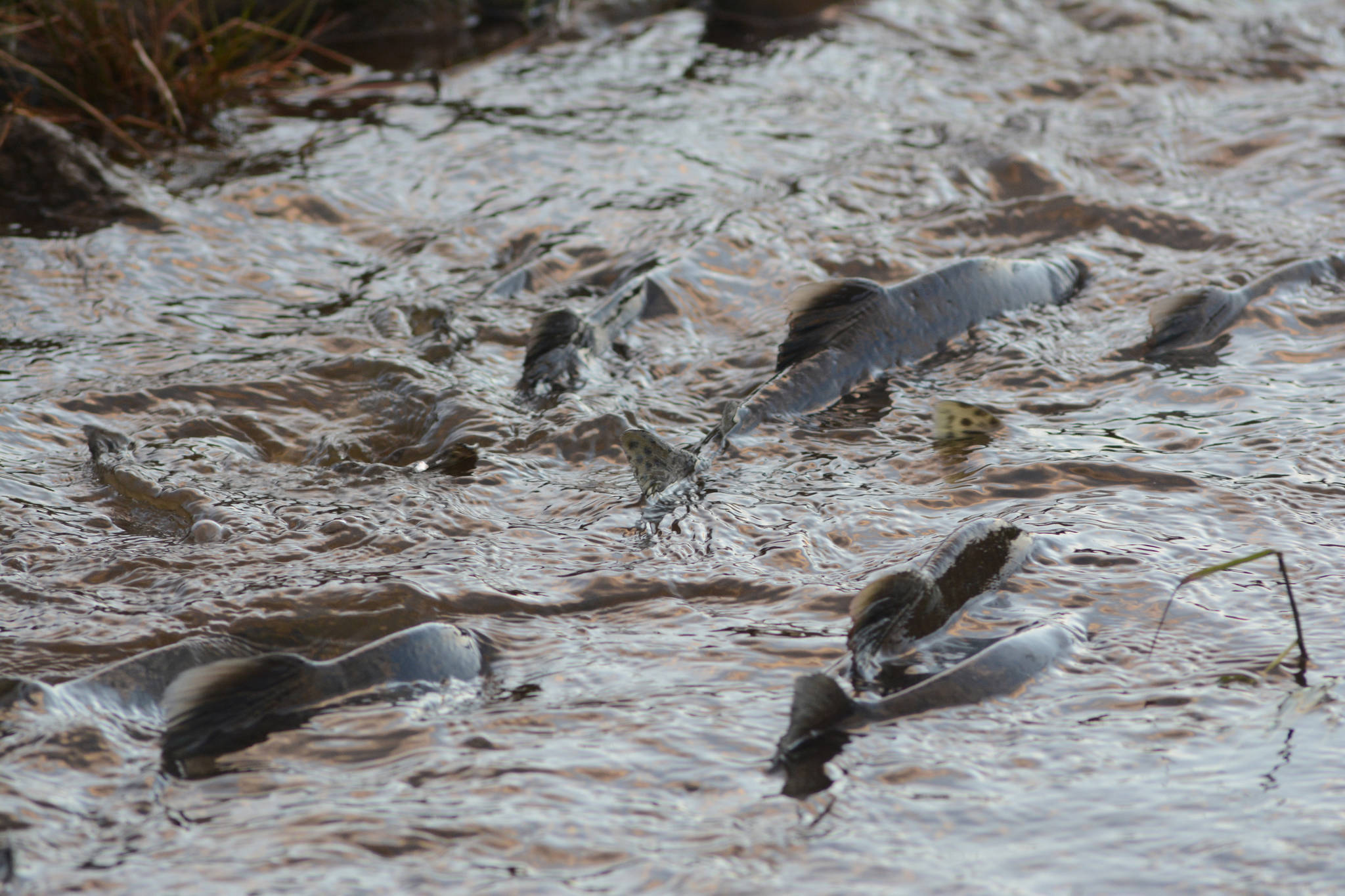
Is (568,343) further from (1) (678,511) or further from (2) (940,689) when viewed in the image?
(2) (940,689)

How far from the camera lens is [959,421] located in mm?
3975

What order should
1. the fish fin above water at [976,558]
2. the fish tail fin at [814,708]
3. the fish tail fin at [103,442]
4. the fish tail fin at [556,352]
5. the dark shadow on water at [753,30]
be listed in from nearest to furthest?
1. the fish tail fin at [814,708]
2. the fish fin above water at [976,558]
3. the fish tail fin at [103,442]
4. the fish tail fin at [556,352]
5. the dark shadow on water at [753,30]

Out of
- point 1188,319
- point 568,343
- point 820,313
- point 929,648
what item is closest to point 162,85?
point 568,343

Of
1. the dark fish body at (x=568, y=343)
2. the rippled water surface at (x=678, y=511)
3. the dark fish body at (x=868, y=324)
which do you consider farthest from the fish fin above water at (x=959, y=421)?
the dark fish body at (x=568, y=343)

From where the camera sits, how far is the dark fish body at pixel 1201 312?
4.59 m

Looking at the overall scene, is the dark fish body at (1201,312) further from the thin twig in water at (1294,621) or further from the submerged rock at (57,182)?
the submerged rock at (57,182)

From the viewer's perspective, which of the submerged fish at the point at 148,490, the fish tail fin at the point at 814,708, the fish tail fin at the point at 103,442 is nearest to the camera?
the fish tail fin at the point at 814,708

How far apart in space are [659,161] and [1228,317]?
9.91 ft

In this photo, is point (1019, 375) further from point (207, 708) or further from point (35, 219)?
point (35, 219)

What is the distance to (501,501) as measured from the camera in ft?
11.8

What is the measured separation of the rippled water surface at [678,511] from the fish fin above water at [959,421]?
0.08 metres

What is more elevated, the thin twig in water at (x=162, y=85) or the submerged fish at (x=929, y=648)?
the thin twig in water at (x=162, y=85)

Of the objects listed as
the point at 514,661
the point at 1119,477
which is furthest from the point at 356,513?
the point at 1119,477

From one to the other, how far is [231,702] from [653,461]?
139 cm
